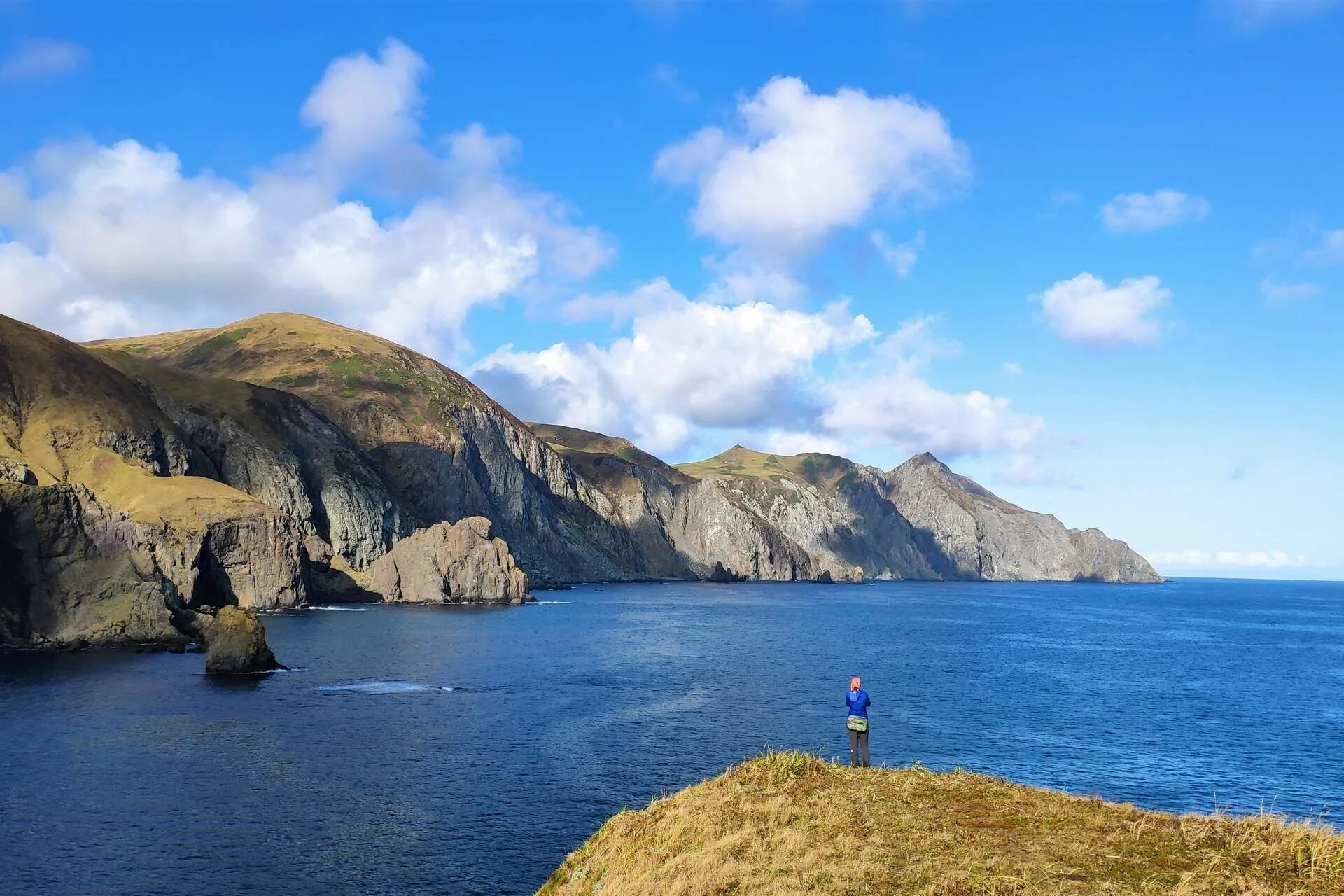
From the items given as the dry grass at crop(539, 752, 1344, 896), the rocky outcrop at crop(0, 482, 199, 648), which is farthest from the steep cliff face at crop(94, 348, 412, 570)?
the dry grass at crop(539, 752, 1344, 896)

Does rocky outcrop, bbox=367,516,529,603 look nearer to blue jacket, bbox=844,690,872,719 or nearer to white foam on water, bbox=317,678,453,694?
white foam on water, bbox=317,678,453,694

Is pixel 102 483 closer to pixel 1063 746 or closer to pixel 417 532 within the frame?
pixel 417 532

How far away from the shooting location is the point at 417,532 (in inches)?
6826

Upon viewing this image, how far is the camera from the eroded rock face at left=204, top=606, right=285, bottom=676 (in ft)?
245

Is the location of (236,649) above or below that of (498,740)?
above

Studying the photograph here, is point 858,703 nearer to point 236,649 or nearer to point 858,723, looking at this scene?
point 858,723

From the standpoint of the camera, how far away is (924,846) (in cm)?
1969

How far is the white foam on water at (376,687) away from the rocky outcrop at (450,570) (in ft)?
312

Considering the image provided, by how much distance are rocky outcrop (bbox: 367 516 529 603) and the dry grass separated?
149241 mm

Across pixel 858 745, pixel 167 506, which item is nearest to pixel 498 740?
pixel 858 745

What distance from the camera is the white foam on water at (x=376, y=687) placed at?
6825 cm

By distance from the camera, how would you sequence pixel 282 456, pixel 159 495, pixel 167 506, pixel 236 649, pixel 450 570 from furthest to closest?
pixel 282 456, pixel 450 570, pixel 159 495, pixel 167 506, pixel 236 649

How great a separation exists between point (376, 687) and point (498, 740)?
21413mm

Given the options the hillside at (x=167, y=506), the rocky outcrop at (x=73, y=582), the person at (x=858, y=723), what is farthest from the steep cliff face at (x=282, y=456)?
the person at (x=858, y=723)
